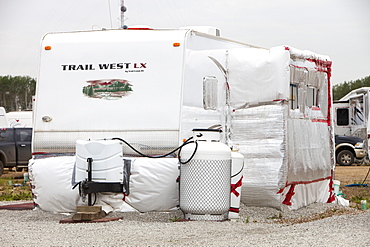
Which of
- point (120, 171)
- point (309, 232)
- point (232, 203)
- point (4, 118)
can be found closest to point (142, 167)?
point (120, 171)

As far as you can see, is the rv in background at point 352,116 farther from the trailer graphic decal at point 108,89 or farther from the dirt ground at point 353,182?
the trailer graphic decal at point 108,89

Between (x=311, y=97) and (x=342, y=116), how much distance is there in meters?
14.8

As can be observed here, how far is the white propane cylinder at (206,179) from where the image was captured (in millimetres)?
8555

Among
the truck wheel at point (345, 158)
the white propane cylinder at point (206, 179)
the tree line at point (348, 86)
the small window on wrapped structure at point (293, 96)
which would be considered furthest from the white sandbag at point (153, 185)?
the tree line at point (348, 86)

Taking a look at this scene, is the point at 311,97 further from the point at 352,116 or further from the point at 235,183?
the point at 352,116

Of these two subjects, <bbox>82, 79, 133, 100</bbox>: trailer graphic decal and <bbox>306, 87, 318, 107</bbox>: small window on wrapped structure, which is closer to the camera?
<bbox>82, 79, 133, 100</bbox>: trailer graphic decal

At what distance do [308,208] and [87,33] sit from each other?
4.32 metres

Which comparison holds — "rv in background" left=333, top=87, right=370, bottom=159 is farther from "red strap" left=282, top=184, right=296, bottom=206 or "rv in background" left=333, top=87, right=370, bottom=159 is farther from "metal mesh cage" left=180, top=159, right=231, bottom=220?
"metal mesh cage" left=180, top=159, right=231, bottom=220

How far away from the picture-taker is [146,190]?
29.7ft

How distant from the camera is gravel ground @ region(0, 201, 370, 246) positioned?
22.4ft

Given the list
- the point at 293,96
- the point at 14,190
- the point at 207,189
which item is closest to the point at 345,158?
the point at 14,190

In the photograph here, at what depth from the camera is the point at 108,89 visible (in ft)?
30.8

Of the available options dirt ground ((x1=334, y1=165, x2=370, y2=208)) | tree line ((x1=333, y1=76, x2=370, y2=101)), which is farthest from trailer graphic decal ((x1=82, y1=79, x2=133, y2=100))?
tree line ((x1=333, y1=76, x2=370, y2=101))

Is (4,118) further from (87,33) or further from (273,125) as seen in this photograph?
(273,125)
